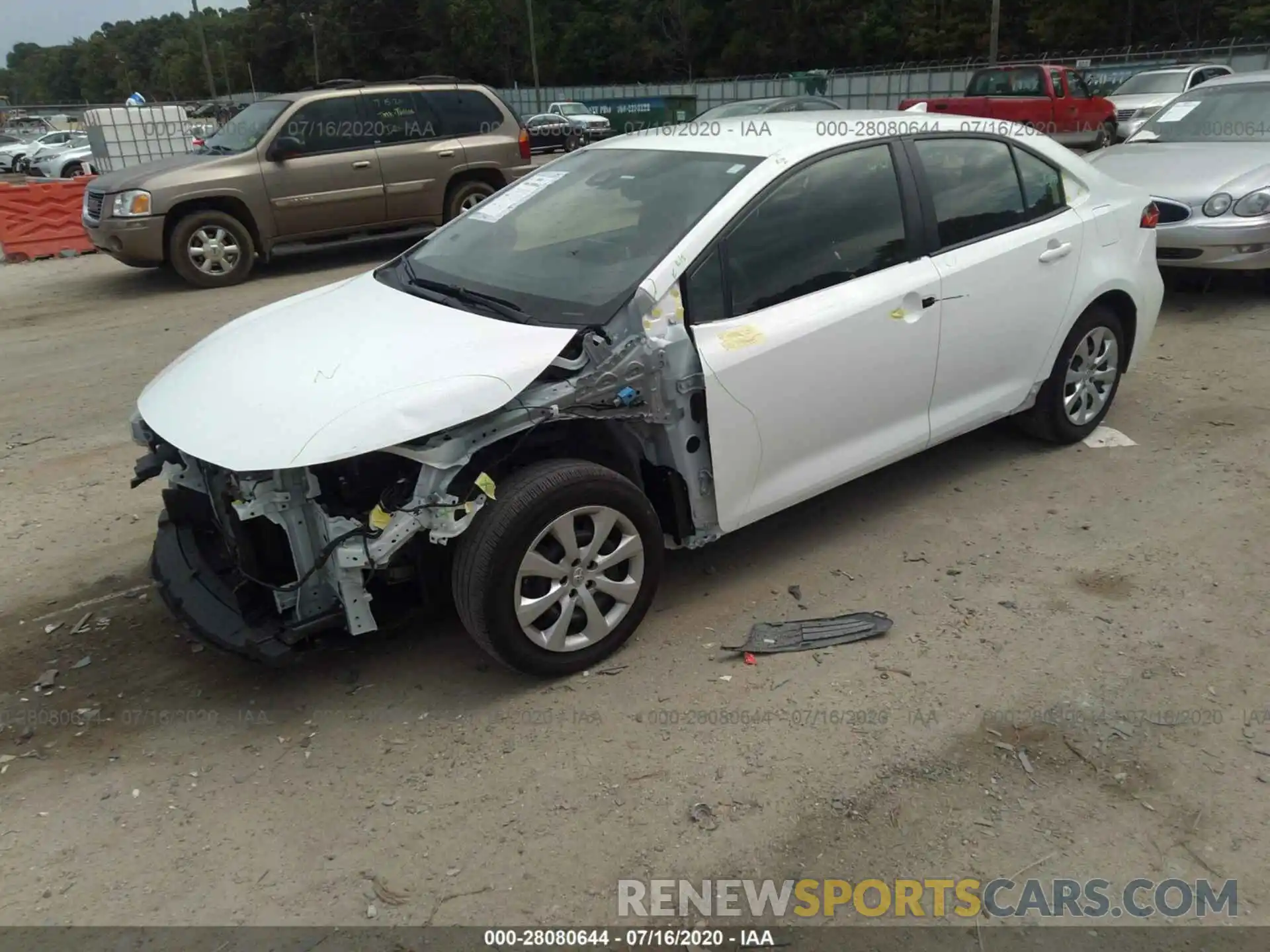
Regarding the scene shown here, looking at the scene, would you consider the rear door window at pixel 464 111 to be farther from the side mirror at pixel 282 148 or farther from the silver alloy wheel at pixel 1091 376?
the silver alloy wheel at pixel 1091 376

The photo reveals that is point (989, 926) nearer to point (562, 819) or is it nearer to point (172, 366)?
point (562, 819)

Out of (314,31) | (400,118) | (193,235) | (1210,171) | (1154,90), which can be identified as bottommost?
(193,235)

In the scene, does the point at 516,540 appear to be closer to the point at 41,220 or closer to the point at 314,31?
the point at 41,220

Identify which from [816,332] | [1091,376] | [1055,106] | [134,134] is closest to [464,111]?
[134,134]

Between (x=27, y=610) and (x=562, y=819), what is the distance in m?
2.54

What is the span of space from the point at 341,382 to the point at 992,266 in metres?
2.77

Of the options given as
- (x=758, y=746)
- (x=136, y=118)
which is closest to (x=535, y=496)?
(x=758, y=746)

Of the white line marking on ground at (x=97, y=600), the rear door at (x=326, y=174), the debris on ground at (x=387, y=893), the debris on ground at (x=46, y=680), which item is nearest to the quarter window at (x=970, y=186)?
the debris on ground at (x=387, y=893)

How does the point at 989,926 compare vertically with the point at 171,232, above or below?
below

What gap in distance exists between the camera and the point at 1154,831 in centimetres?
267

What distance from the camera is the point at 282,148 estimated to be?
997 cm

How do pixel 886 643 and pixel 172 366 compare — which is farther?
pixel 172 366

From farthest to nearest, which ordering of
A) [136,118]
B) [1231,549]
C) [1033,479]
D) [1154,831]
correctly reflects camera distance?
[136,118] → [1033,479] → [1231,549] → [1154,831]

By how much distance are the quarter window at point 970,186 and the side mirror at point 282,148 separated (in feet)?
25.3
